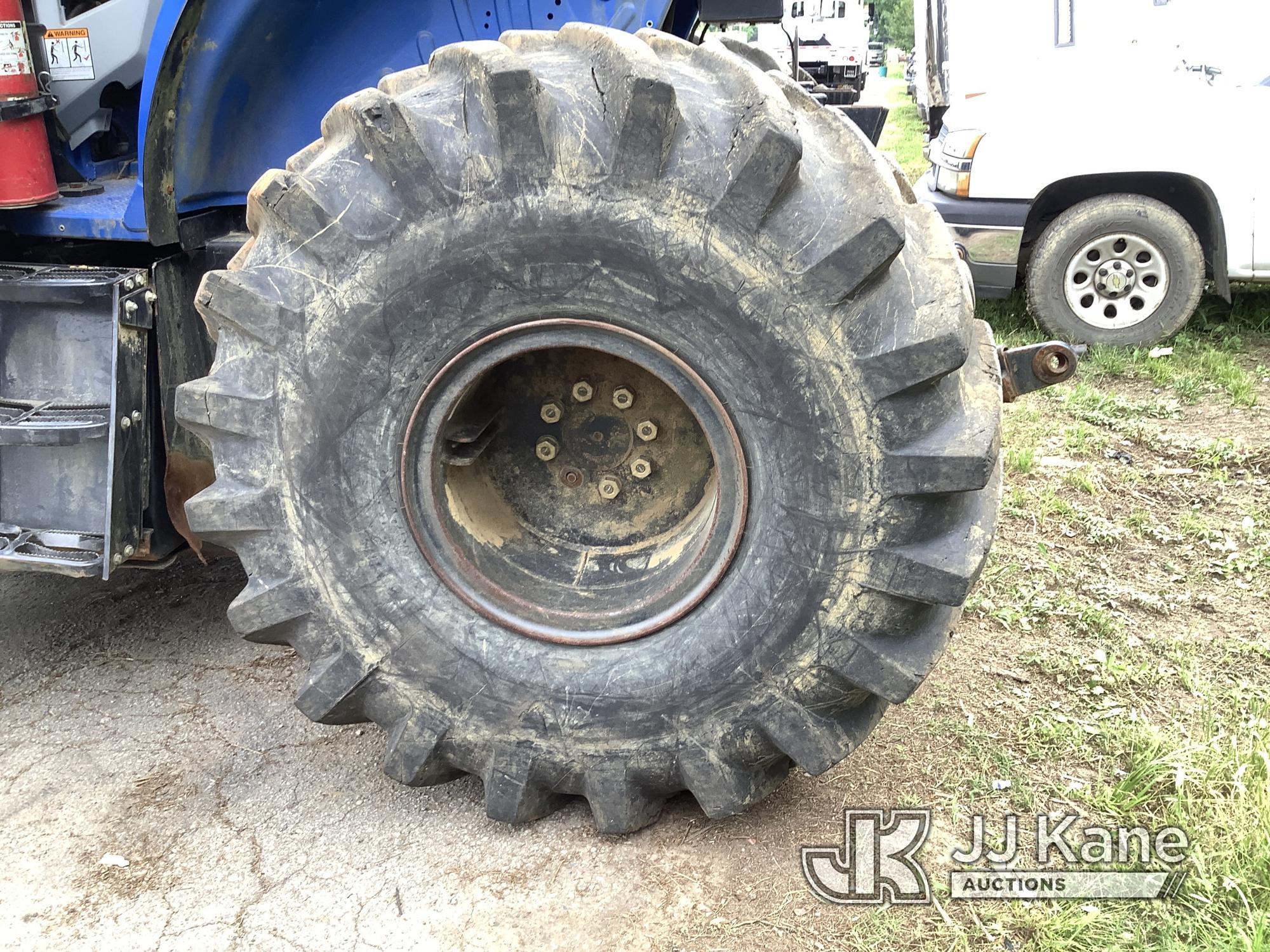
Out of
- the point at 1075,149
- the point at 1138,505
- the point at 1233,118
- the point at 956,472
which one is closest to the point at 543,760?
the point at 956,472

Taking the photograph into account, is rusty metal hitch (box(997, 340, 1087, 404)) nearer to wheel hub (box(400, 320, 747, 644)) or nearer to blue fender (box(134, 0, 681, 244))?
wheel hub (box(400, 320, 747, 644))

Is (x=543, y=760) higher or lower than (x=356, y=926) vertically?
higher

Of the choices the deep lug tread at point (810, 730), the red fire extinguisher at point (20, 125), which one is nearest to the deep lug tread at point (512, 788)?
the deep lug tread at point (810, 730)

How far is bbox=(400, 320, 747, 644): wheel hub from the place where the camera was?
234cm

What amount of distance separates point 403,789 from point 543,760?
0.49 m

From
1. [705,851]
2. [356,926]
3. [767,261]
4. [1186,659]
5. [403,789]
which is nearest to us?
[767,261]

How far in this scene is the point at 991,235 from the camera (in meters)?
6.07

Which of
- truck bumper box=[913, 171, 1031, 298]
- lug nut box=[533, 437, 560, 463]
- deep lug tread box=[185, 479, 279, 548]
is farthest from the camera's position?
truck bumper box=[913, 171, 1031, 298]

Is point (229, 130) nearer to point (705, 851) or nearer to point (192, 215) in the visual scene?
point (192, 215)

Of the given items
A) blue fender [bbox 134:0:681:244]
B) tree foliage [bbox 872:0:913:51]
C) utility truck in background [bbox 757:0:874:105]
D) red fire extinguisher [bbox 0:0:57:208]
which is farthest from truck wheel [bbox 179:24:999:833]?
tree foliage [bbox 872:0:913:51]

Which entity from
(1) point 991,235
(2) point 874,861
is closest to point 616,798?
(2) point 874,861

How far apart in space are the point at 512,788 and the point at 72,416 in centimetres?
147

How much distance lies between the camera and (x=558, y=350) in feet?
8.42

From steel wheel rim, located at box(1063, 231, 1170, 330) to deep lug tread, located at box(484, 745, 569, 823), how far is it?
188 inches
